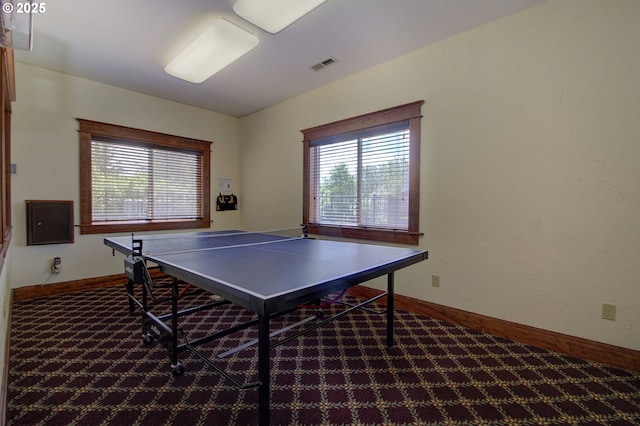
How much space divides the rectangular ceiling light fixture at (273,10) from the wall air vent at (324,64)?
41.5 inches

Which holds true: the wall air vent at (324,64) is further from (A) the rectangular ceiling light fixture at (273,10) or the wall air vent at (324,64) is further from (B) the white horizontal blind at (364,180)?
(A) the rectangular ceiling light fixture at (273,10)

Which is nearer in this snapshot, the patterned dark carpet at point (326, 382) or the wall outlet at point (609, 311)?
the patterned dark carpet at point (326, 382)

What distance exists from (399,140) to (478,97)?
0.84 metres

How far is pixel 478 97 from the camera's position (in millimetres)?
2662

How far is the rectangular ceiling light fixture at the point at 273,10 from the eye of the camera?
80.7 inches

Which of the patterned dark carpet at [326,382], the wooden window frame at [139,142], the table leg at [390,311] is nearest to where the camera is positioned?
the patterned dark carpet at [326,382]

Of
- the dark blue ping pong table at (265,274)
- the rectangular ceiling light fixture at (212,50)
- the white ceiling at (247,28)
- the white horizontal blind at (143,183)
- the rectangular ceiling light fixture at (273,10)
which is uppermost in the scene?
the white ceiling at (247,28)

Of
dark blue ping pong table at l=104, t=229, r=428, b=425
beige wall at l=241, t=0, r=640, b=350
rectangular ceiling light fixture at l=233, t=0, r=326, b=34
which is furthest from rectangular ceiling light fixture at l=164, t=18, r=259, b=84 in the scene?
dark blue ping pong table at l=104, t=229, r=428, b=425

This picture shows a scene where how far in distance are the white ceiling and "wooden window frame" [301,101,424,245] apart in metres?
0.59

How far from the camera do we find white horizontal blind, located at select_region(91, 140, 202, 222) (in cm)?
394

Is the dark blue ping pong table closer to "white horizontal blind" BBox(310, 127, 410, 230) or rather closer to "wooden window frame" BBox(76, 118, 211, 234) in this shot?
"white horizontal blind" BBox(310, 127, 410, 230)

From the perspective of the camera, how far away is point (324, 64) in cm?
334

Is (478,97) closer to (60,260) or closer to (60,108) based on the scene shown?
(60,108)

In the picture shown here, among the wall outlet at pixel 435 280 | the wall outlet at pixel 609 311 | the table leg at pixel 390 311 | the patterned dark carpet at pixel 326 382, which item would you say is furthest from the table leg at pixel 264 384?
the wall outlet at pixel 609 311
